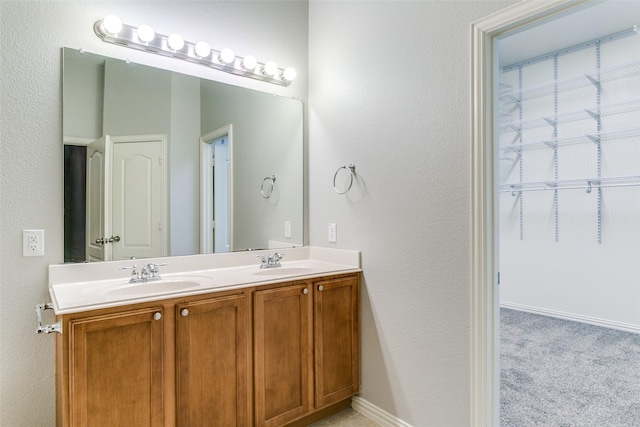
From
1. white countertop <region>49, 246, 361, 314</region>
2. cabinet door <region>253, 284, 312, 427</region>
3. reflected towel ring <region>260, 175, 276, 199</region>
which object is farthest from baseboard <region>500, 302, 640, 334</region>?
reflected towel ring <region>260, 175, 276, 199</region>

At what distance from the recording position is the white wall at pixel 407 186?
1687 mm

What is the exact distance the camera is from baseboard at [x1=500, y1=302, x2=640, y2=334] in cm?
341

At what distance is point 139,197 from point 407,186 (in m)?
1.43

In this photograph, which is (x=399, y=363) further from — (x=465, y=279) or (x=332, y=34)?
(x=332, y=34)

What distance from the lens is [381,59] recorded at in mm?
2053

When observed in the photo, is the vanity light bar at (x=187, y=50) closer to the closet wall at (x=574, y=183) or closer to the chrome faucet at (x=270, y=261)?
the chrome faucet at (x=270, y=261)

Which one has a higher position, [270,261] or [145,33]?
[145,33]

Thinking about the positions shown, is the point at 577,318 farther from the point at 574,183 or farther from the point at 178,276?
the point at 178,276

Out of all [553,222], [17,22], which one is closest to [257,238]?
[17,22]

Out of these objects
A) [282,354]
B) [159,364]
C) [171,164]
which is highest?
[171,164]

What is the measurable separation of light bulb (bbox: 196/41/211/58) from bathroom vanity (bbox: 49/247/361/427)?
1.16 m

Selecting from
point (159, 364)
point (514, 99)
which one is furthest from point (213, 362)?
point (514, 99)

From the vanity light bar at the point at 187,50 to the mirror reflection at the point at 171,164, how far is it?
0.11 metres

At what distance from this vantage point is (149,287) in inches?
69.0
